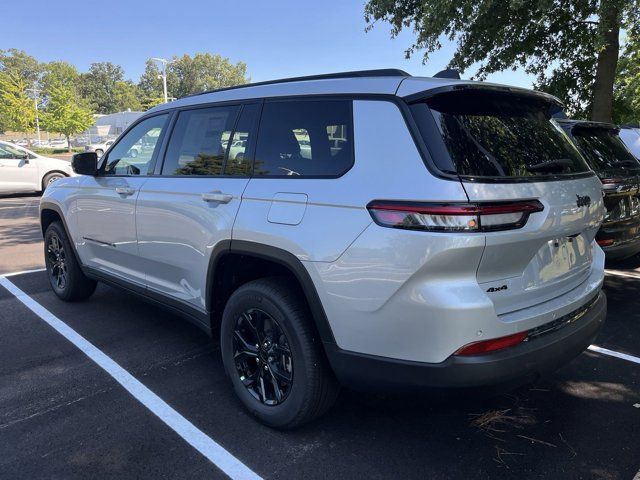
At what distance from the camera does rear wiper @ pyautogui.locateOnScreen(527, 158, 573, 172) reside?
2385mm

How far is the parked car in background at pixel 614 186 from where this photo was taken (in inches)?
184

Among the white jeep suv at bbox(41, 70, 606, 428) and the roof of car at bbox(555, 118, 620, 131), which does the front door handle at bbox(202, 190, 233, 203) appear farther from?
the roof of car at bbox(555, 118, 620, 131)

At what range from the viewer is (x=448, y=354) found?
2.12 metres

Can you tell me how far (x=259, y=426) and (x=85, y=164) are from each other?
2.73 metres

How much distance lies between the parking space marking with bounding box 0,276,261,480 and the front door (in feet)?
1.97

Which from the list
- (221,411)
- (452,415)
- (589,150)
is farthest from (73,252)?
(589,150)

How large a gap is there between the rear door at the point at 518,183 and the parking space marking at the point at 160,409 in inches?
60.1

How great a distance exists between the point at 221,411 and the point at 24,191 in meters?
13.2

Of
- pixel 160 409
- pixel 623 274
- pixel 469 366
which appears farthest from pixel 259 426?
pixel 623 274

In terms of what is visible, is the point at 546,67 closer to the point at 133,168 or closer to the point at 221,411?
the point at 133,168

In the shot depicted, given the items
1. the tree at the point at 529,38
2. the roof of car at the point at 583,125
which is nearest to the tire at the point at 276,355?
the roof of car at the point at 583,125

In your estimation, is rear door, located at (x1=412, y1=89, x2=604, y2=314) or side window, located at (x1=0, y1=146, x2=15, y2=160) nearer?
rear door, located at (x1=412, y1=89, x2=604, y2=314)

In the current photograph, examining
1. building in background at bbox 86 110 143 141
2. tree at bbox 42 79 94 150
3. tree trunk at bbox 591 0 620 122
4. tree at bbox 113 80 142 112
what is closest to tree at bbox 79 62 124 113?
tree at bbox 113 80 142 112

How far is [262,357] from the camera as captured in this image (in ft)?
9.34
